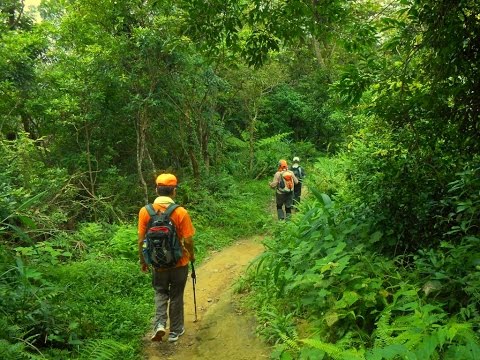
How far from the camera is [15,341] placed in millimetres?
3537

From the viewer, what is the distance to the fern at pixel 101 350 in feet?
12.4

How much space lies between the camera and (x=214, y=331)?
488 cm

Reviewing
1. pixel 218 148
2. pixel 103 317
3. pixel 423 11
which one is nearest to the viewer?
pixel 423 11

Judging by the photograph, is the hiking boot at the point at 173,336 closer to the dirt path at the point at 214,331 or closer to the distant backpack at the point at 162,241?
the dirt path at the point at 214,331

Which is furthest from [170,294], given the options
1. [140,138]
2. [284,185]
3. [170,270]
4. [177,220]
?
[140,138]

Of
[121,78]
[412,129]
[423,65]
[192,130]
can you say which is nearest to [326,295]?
[412,129]

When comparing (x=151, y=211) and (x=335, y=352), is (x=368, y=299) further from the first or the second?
(x=151, y=211)

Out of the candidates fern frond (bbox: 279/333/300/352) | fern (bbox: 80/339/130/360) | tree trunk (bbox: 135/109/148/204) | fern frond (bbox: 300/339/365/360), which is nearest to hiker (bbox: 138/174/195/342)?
fern (bbox: 80/339/130/360)

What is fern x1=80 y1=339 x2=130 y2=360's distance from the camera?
149 inches

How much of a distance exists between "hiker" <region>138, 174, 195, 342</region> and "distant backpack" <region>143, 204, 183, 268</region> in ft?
0.27

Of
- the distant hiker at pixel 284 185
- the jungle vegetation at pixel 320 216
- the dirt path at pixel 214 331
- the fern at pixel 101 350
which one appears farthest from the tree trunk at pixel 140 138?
the fern at pixel 101 350

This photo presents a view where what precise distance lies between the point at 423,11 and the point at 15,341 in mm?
4849

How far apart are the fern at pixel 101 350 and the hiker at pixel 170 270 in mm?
649

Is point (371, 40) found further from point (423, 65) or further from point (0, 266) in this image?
point (0, 266)
